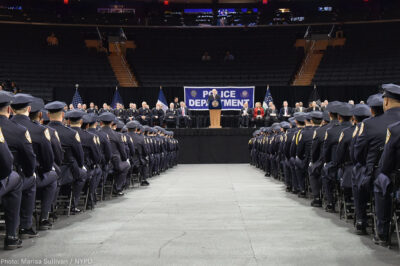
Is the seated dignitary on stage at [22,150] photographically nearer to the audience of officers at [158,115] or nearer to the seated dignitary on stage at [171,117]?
the audience of officers at [158,115]

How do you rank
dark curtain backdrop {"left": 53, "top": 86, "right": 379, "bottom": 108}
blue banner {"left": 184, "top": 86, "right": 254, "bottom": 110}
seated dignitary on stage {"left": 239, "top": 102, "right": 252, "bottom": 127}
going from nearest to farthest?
seated dignitary on stage {"left": 239, "top": 102, "right": 252, "bottom": 127} → blue banner {"left": 184, "top": 86, "right": 254, "bottom": 110} → dark curtain backdrop {"left": 53, "top": 86, "right": 379, "bottom": 108}

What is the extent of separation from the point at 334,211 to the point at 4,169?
5179 mm

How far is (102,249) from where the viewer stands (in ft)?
17.6

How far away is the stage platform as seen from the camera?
81.9ft

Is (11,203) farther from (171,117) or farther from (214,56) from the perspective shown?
(214,56)

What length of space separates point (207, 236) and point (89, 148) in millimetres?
3547

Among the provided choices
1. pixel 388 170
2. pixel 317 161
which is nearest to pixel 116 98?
pixel 317 161

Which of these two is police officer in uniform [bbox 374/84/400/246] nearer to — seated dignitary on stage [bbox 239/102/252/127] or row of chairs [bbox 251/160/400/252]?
row of chairs [bbox 251/160/400/252]

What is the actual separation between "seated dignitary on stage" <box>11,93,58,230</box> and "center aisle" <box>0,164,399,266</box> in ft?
1.24

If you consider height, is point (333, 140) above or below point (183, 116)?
below

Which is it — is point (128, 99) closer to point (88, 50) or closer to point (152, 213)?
point (88, 50)

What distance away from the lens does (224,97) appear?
27734mm

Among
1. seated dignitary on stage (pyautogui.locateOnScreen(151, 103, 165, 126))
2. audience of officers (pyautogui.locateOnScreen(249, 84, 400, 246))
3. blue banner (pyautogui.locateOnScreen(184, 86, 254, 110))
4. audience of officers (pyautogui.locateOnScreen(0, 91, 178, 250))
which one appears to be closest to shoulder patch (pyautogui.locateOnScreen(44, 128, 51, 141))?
audience of officers (pyautogui.locateOnScreen(0, 91, 178, 250))

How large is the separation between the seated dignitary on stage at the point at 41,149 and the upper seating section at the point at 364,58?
2605cm
